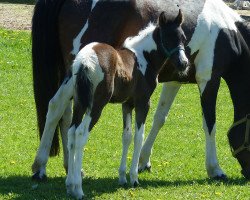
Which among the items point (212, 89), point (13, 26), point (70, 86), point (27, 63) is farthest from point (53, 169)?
point (13, 26)

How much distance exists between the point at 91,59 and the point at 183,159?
323 centimetres

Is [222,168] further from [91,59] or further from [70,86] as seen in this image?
[91,59]

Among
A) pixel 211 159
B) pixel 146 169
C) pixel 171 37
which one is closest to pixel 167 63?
pixel 171 37

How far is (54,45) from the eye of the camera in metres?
8.52

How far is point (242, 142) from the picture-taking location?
9109 mm

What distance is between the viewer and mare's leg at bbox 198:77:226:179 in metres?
8.98

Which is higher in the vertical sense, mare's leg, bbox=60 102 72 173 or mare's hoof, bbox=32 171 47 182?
mare's leg, bbox=60 102 72 173

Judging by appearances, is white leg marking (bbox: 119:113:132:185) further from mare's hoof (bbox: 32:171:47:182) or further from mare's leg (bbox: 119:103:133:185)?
A: mare's hoof (bbox: 32:171:47:182)

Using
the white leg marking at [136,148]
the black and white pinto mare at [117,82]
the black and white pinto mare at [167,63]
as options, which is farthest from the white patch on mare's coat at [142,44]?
the white leg marking at [136,148]

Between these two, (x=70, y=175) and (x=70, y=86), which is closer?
(x=70, y=175)

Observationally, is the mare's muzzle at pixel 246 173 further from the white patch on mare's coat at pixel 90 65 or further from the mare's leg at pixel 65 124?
the white patch on mare's coat at pixel 90 65

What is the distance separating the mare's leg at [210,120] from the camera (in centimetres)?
898

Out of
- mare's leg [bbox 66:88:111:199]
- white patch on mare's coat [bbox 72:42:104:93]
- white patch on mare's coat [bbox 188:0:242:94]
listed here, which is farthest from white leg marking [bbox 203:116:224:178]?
white patch on mare's coat [bbox 72:42:104:93]

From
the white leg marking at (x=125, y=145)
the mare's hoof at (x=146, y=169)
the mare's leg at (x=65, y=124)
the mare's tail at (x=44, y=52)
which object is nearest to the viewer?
the white leg marking at (x=125, y=145)
